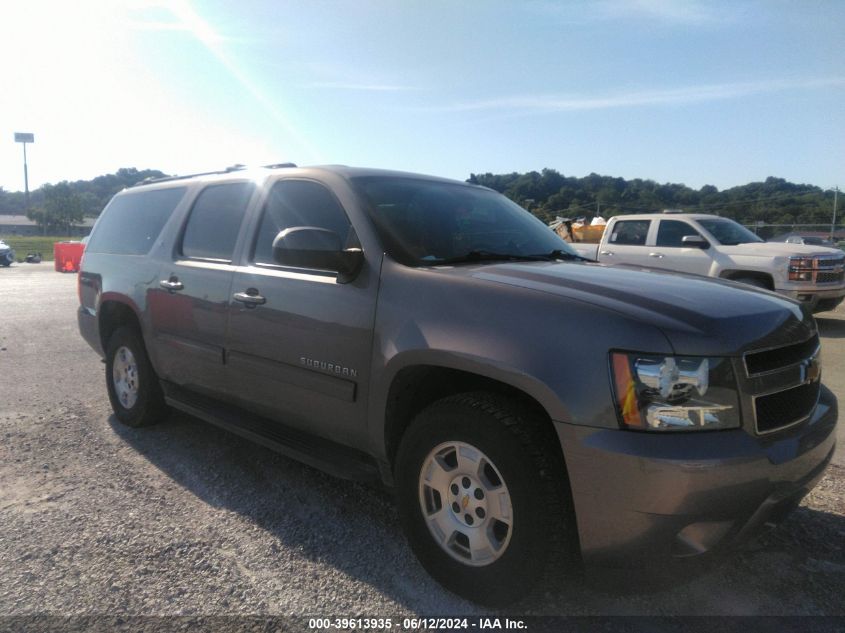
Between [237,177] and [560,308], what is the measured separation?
8.60 feet

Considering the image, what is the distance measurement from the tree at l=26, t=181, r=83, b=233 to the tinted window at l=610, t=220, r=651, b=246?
104366mm

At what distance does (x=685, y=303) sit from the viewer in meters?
2.44

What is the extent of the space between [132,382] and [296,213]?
223cm

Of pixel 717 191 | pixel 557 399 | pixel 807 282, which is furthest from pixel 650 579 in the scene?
pixel 717 191

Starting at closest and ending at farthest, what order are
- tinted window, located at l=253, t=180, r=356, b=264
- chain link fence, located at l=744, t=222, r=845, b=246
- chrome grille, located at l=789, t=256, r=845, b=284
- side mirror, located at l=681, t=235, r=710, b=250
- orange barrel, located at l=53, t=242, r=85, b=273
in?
tinted window, located at l=253, t=180, r=356, b=264 → chrome grille, located at l=789, t=256, r=845, b=284 → side mirror, located at l=681, t=235, r=710, b=250 → orange barrel, located at l=53, t=242, r=85, b=273 → chain link fence, located at l=744, t=222, r=845, b=246

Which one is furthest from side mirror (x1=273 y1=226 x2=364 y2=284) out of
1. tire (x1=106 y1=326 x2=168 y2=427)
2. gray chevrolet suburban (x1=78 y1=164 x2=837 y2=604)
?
tire (x1=106 y1=326 x2=168 y2=427)

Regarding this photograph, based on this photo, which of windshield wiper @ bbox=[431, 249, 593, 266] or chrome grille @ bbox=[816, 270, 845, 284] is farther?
chrome grille @ bbox=[816, 270, 845, 284]

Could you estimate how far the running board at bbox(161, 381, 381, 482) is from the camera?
3.06 meters

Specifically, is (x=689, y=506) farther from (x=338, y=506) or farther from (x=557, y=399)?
(x=338, y=506)

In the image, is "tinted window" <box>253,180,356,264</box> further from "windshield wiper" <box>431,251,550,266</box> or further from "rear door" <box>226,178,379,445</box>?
"windshield wiper" <box>431,251,550,266</box>

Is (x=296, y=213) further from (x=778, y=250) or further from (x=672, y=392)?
(x=778, y=250)

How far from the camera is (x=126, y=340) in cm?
485

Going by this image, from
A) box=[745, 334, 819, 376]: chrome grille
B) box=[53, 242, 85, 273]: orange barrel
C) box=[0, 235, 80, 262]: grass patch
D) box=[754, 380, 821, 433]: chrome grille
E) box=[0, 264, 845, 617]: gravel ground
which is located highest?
box=[745, 334, 819, 376]: chrome grille

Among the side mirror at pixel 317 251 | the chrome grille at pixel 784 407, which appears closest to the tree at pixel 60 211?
the side mirror at pixel 317 251
